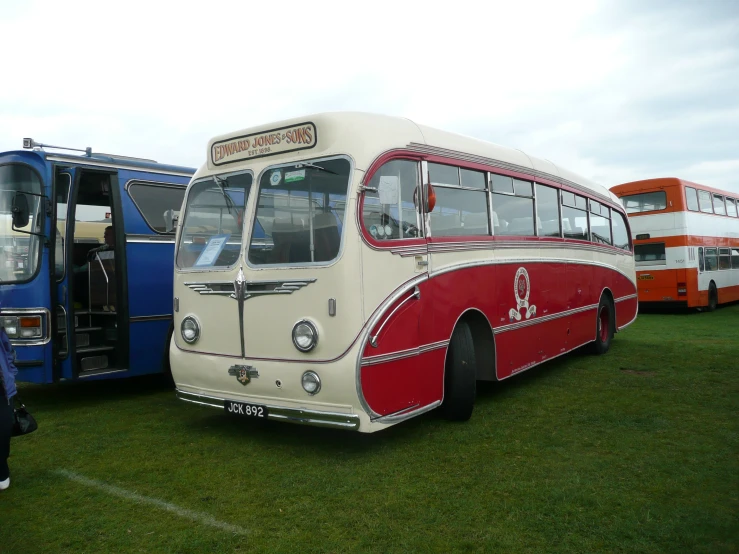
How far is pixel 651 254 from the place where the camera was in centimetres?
1973

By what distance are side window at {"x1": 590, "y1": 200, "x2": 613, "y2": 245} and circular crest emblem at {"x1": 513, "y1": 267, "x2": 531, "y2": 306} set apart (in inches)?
129

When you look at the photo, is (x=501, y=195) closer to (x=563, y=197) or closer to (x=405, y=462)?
(x=563, y=197)

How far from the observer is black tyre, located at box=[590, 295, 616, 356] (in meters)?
11.4

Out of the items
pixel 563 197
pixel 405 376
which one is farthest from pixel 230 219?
pixel 563 197

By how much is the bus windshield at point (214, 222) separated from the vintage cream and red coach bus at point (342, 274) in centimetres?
2

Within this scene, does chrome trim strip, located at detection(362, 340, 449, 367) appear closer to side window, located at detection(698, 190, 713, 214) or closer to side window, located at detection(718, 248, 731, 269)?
side window, located at detection(698, 190, 713, 214)

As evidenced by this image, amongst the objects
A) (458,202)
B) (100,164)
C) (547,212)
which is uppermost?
(100,164)

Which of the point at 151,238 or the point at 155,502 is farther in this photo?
the point at 151,238

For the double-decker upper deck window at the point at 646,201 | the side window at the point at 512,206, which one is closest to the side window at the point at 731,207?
the double-decker upper deck window at the point at 646,201

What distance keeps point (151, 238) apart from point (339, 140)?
401 cm

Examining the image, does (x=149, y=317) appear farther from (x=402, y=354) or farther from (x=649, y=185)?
(x=649, y=185)

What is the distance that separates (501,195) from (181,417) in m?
4.47

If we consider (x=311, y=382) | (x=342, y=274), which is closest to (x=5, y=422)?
(x=311, y=382)

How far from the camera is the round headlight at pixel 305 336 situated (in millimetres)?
5555
